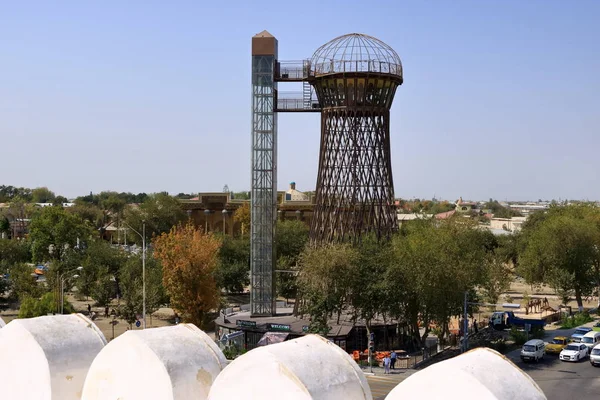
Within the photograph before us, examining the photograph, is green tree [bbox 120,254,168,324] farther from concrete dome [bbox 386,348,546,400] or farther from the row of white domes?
concrete dome [bbox 386,348,546,400]

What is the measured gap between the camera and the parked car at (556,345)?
40388mm

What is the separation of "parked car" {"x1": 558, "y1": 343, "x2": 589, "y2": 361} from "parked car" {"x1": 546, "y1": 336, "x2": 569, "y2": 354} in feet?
3.41

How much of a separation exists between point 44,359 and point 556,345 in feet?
99.9

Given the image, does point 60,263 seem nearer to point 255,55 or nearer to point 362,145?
point 255,55

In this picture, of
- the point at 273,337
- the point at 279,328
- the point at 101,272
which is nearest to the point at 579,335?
the point at 279,328

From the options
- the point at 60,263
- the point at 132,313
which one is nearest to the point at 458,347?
the point at 132,313

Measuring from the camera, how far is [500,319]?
164ft

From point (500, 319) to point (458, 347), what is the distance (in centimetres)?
862

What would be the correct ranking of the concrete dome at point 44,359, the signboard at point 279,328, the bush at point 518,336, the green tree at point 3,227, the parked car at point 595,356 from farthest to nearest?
the green tree at point 3,227, the bush at point 518,336, the signboard at point 279,328, the parked car at point 595,356, the concrete dome at point 44,359

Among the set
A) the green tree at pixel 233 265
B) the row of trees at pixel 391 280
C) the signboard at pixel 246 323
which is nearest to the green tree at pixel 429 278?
the row of trees at pixel 391 280

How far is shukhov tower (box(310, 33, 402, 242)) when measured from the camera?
44469 millimetres

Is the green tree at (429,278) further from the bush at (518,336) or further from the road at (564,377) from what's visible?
the road at (564,377)

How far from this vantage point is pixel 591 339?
41.1 m

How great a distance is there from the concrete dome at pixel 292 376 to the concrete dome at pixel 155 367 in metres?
1.97
